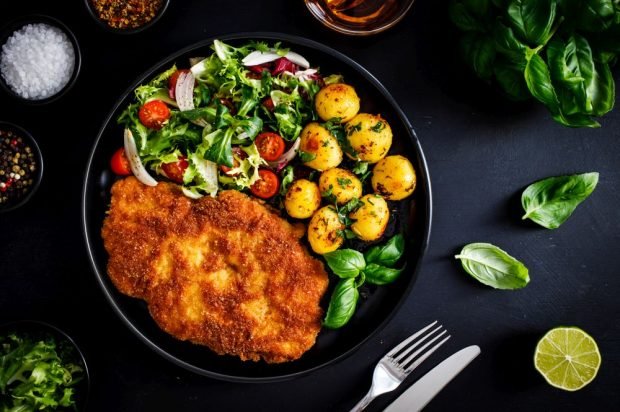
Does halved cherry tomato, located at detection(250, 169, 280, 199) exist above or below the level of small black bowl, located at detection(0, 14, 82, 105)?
below

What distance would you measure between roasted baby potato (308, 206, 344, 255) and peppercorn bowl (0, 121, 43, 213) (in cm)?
138

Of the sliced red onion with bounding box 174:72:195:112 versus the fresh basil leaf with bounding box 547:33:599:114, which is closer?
the fresh basil leaf with bounding box 547:33:599:114

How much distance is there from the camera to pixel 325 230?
9.18 feet

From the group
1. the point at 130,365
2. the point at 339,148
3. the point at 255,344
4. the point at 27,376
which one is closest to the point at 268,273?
the point at 255,344

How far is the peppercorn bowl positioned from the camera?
9.72ft

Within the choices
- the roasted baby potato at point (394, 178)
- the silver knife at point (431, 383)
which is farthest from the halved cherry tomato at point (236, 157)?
the silver knife at point (431, 383)

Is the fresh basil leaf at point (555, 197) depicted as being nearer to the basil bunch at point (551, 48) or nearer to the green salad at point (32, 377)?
the basil bunch at point (551, 48)

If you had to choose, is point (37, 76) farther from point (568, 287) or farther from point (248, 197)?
point (568, 287)

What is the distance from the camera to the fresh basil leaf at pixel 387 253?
289 cm

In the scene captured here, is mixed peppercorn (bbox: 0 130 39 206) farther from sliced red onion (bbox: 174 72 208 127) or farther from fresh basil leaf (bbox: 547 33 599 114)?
fresh basil leaf (bbox: 547 33 599 114)

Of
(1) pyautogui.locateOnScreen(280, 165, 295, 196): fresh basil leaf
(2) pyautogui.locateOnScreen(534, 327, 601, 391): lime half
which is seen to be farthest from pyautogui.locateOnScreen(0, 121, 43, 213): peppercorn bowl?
(2) pyautogui.locateOnScreen(534, 327, 601, 391): lime half

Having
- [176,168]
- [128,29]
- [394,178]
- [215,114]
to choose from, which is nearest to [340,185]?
[394,178]

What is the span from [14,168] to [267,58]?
1.35 meters

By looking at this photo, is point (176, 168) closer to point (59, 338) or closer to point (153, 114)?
point (153, 114)
